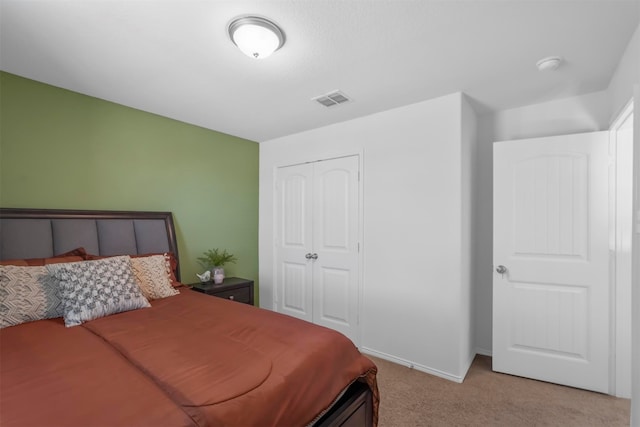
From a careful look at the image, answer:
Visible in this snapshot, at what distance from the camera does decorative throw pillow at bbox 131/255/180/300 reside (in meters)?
2.28

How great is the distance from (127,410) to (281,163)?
10.4 ft

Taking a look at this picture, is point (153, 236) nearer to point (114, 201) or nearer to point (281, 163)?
point (114, 201)

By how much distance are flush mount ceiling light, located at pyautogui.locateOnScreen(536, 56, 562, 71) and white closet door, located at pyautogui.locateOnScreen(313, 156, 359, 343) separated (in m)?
1.63

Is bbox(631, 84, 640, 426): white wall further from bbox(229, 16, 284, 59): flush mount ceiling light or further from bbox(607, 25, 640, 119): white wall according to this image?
bbox(229, 16, 284, 59): flush mount ceiling light

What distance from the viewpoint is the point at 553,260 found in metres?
2.51

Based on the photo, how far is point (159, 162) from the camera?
3.07 metres

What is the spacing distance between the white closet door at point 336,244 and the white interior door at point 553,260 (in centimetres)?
132

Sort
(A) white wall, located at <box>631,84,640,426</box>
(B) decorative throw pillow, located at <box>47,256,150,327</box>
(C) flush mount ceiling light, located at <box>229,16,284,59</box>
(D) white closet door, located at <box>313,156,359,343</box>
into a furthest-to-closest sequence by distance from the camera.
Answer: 1. (D) white closet door, located at <box>313,156,359,343</box>
2. (B) decorative throw pillow, located at <box>47,256,150,327</box>
3. (C) flush mount ceiling light, located at <box>229,16,284,59</box>
4. (A) white wall, located at <box>631,84,640,426</box>

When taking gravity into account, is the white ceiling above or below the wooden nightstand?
above

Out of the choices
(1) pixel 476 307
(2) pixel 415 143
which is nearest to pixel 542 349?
(1) pixel 476 307

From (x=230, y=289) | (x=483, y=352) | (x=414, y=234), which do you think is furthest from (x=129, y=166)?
(x=483, y=352)

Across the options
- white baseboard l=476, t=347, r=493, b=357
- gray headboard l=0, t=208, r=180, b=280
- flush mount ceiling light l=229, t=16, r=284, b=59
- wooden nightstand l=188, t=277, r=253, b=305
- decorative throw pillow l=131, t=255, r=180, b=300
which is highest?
flush mount ceiling light l=229, t=16, r=284, b=59

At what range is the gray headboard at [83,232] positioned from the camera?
2.13m

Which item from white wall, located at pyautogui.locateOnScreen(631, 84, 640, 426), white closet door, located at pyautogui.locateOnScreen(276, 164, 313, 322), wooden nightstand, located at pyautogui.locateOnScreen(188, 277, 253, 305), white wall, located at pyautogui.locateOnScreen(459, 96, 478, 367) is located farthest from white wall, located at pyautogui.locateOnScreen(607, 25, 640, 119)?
wooden nightstand, located at pyautogui.locateOnScreen(188, 277, 253, 305)
